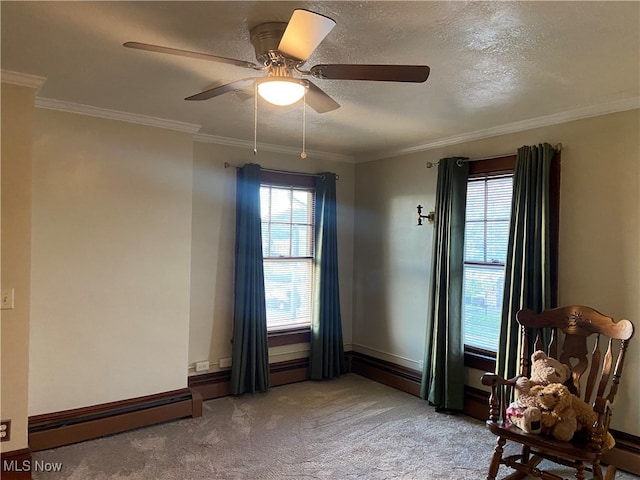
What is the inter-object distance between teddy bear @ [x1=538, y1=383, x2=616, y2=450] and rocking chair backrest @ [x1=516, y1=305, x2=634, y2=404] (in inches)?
5.3

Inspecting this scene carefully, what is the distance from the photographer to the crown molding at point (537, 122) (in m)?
2.90

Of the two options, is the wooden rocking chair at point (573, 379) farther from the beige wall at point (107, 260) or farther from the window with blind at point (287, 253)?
the beige wall at point (107, 260)

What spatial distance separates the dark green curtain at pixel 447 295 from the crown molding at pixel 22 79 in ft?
10.0

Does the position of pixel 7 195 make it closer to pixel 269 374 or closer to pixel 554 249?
pixel 269 374

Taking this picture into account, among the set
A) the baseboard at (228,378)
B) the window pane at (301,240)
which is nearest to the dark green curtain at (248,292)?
the baseboard at (228,378)

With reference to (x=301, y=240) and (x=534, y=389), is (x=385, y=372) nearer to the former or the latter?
(x=301, y=240)

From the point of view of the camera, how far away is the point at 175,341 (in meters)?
→ 3.66

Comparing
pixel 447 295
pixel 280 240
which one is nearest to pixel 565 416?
pixel 447 295

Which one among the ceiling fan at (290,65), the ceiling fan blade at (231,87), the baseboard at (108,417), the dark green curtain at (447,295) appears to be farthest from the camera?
the dark green curtain at (447,295)

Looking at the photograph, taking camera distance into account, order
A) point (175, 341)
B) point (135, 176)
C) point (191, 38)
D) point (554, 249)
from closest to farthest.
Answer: point (191, 38), point (554, 249), point (135, 176), point (175, 341)

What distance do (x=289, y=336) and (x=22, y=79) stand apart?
3.07m

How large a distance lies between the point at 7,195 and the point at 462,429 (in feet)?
11.5

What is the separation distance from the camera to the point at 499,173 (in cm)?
363

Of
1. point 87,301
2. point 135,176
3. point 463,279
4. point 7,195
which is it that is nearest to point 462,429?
point 463,279
